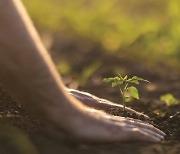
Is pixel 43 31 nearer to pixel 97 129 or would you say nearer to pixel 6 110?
pixel 6 110

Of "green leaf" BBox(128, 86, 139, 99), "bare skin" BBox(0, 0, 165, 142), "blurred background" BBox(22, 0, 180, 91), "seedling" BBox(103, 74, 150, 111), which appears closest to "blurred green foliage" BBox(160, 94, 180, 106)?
"seedling" BBox(103, 74, 150, 111)

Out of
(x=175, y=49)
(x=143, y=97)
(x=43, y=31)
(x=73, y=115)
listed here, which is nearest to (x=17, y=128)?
(x=73, y=115)

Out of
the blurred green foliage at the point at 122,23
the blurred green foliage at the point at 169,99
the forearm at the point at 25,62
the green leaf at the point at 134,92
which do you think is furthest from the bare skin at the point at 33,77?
the blurred green foliage at the point at 122,23

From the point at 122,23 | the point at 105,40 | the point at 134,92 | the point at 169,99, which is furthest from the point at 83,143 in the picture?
the point at 122,23

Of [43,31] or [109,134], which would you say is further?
[43,31]

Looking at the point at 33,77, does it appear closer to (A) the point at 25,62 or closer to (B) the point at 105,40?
(A) the point at 25,62

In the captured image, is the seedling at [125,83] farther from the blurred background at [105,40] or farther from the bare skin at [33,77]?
the blurred background at [105,40]

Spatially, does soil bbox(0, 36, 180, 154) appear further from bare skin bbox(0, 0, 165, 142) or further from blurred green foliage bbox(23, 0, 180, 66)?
blurred green foliage bbox(23, 0, 180, 66)
